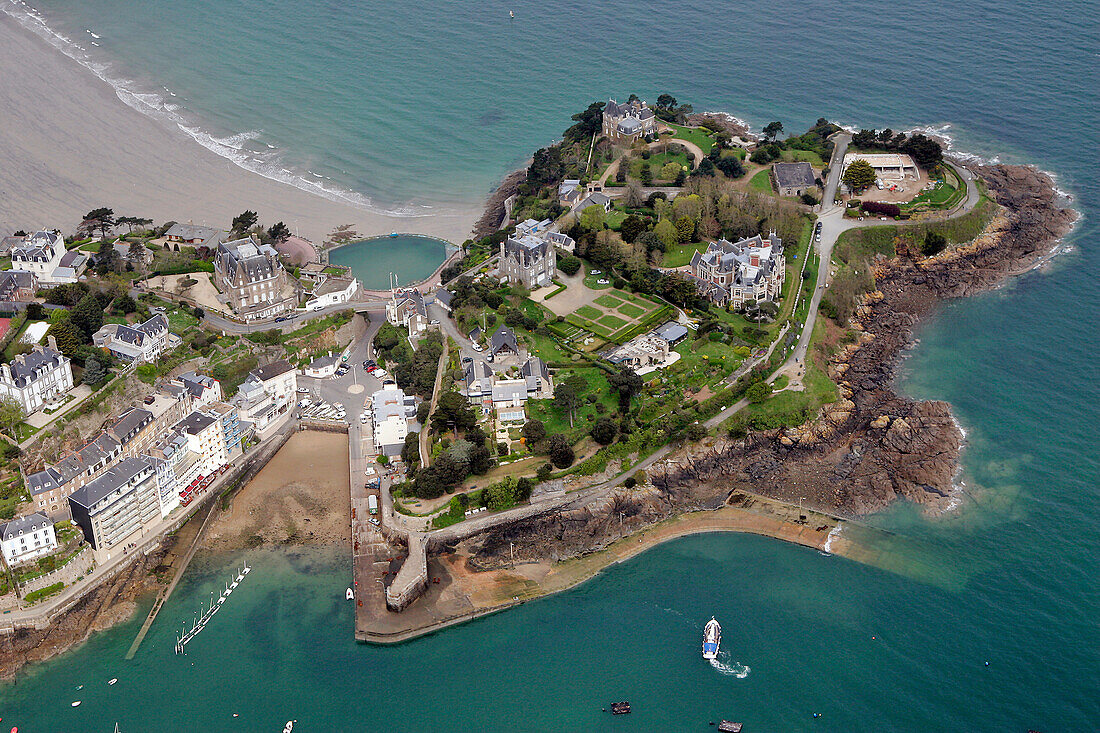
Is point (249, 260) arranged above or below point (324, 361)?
above

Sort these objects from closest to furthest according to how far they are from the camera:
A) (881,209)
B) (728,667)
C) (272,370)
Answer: (728,667) < (272,370) < (881,209)

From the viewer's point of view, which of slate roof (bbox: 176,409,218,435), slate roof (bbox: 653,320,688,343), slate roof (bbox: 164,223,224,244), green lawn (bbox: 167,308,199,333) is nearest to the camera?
slate roof (bbox: 176,409,218,435)

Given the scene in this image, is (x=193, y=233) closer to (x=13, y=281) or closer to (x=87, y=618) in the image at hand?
(x=13, y=281)

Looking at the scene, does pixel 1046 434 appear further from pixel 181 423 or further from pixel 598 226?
pixel 181 423

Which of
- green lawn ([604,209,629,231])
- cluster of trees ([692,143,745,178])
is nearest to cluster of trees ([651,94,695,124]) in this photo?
cluster of trees ([692,143,745,178])

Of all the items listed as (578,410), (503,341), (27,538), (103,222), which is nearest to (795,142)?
(503,341)

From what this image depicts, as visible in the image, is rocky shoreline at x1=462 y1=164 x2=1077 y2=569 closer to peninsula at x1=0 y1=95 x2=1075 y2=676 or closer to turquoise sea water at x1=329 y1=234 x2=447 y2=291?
peninsula at x1=0 y1=95 x2=1075 y2=676

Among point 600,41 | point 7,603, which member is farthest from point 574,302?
point 600,41
